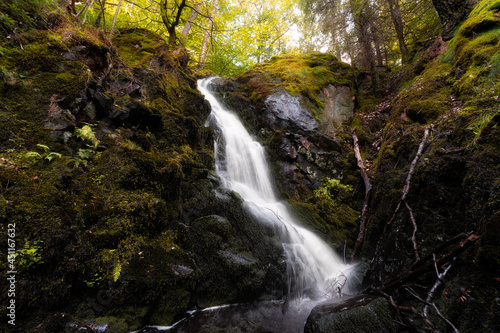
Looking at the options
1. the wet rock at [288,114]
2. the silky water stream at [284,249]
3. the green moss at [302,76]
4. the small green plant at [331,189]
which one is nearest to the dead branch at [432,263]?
the silky water stream at [284,249]

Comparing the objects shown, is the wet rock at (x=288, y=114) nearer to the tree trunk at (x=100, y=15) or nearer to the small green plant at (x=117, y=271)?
the tree trunk at (x=100, y=15)

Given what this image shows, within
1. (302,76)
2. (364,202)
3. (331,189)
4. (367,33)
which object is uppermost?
(367,33)

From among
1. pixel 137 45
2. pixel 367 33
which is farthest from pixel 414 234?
pixel 367 33

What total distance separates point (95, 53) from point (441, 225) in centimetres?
745

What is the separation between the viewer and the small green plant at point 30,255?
2.13 meters

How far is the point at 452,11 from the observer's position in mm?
6844

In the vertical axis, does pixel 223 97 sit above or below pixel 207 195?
above

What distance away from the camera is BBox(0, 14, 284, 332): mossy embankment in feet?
7.72

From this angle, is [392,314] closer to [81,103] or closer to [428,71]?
[81,103]

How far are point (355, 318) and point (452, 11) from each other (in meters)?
9.81

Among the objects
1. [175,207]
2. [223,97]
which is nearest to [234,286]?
[175,207]

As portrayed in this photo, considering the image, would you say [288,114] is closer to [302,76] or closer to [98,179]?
[302,76]

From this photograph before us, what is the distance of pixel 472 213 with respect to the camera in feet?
10.6

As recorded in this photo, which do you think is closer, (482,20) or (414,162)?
(414,162)
